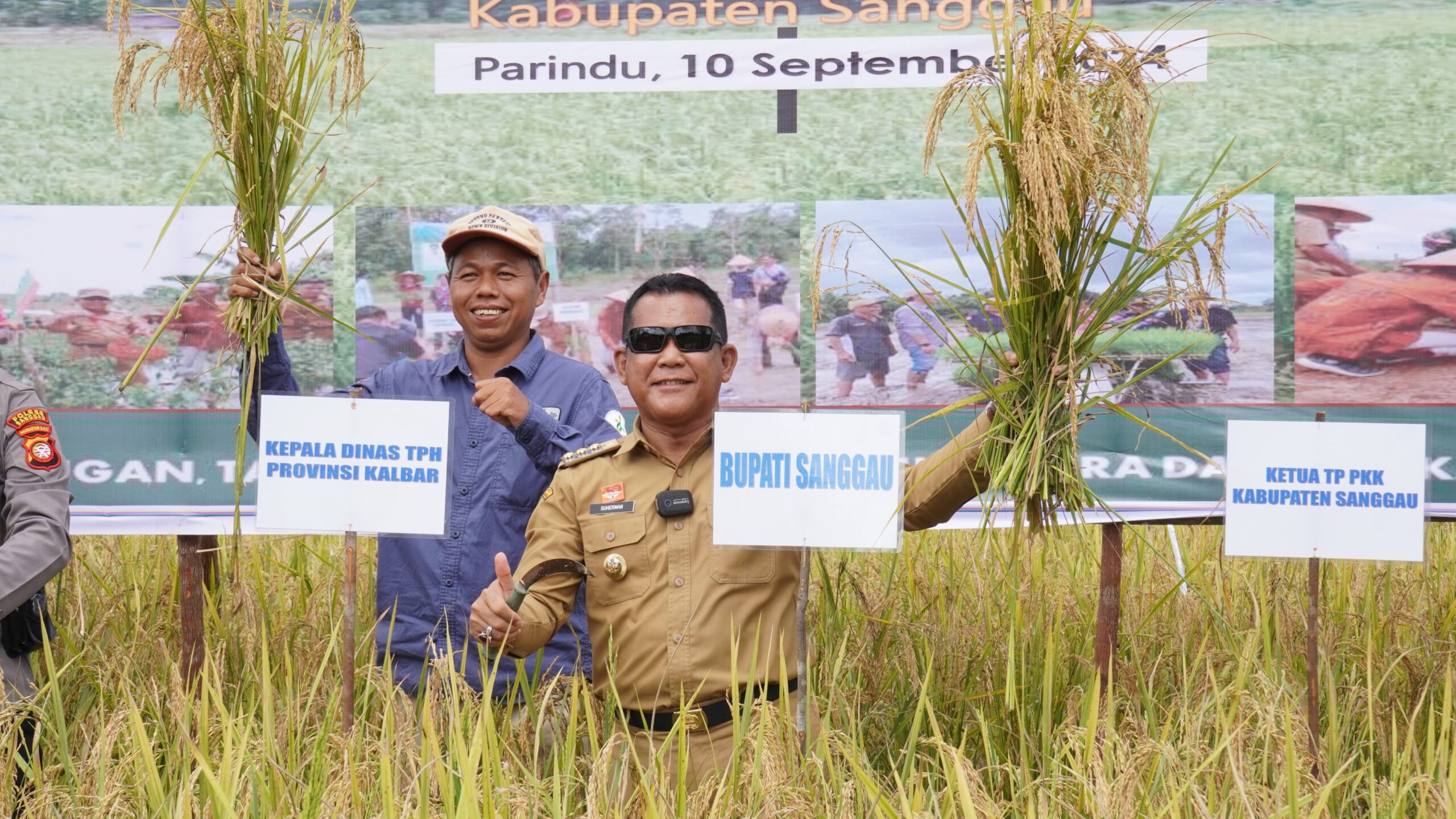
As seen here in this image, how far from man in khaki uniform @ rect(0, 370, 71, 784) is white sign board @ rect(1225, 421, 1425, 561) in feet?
9.30

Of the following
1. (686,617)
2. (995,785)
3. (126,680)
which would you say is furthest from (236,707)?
(995,785)

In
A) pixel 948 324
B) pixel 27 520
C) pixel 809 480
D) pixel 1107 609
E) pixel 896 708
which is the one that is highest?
pixel 948 324

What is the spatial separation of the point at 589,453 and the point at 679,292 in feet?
1.44

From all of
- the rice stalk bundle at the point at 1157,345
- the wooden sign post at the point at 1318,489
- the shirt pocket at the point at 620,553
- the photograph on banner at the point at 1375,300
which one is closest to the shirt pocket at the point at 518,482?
the shirt pocket at the point at 620,553

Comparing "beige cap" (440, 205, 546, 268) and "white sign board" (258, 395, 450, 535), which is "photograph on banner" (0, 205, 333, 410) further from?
"white sign board" (258, 395, 450, 535)

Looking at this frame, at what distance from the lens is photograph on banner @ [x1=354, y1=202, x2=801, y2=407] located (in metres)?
4.28

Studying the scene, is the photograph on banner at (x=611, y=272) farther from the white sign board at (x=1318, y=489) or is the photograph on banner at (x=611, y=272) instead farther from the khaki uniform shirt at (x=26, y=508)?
the white sign board at (x=1318, y=489)

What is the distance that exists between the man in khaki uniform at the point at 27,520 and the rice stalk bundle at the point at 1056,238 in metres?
2.00

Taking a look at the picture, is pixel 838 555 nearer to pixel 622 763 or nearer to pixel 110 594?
pixel 622 763

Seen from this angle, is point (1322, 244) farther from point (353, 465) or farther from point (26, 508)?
point (26, 508)

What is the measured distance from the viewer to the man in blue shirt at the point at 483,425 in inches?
128

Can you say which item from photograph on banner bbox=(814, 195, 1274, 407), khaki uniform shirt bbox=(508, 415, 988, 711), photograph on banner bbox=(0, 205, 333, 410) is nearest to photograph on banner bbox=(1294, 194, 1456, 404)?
photograph on banner bbox=(814, 195, 1274, 407)

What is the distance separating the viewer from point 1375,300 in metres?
4.11

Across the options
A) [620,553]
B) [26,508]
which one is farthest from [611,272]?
[26,508]
